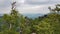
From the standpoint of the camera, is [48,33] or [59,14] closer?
[48,33]

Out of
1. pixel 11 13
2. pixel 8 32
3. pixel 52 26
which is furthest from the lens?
pixel 52 26

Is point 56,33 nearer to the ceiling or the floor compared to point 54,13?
nearer to the floor

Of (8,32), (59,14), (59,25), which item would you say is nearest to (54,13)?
(59,14)

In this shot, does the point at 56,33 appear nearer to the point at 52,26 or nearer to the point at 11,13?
the point at 52,26

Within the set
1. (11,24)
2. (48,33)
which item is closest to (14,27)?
(11,24)

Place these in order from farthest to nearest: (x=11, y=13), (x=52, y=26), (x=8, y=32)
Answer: (x=52, y=26), (x=11, y=13), (x=8, y=32)

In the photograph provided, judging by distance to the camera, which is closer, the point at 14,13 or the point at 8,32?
Answer: the point at 8,32

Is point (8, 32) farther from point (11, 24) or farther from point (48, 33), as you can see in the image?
point (48, 33)

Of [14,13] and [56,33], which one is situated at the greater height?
[14,13]
